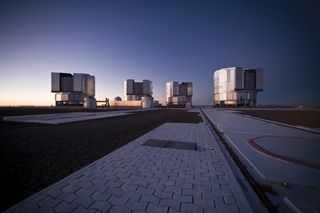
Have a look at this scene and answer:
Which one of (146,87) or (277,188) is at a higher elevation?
(146,87)

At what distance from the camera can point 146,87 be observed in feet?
208

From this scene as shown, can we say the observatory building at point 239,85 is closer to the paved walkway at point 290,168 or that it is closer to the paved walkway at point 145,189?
the paved walkway at point 290,168

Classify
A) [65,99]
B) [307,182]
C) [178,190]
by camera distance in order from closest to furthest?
1. [178,190]
2. [307,182]
3. [65,99]

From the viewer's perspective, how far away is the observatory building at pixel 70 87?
5225 centimetres

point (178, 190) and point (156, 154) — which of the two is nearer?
point (178, 190)

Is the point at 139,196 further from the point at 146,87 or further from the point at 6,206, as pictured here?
the point at 146,87

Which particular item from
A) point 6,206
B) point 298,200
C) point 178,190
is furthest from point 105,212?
point 298,200

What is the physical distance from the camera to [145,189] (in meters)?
2.46

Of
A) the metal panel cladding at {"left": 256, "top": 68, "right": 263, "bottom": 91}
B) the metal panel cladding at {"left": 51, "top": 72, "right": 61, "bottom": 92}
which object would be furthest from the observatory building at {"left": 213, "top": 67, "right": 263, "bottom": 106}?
the metal panel cladding at {"left": 51, "top": 72, "right": 61, "bottom": 92}

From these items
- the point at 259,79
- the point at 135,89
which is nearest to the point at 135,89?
the point at 135,89

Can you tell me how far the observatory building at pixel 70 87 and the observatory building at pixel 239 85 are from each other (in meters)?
48.9

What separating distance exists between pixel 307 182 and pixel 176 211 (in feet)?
8.64

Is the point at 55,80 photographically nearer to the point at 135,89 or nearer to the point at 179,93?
the point at 135,89

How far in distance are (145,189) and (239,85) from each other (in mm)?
55409
